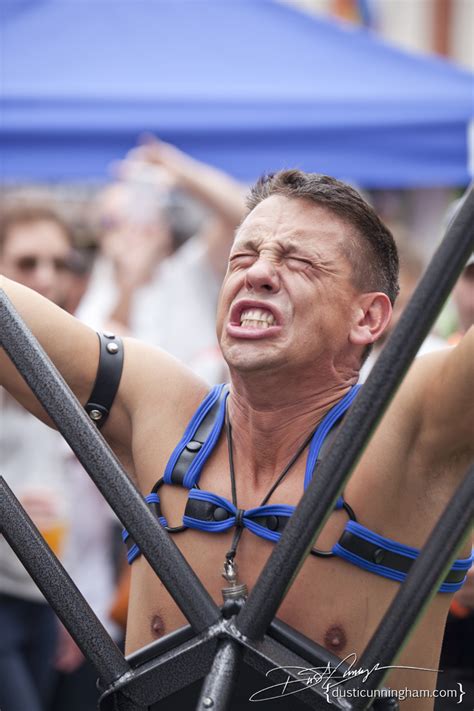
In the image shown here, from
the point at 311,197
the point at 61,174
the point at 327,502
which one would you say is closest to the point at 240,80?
the point at 61,174

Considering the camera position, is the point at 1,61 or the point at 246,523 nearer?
the point at 246,523

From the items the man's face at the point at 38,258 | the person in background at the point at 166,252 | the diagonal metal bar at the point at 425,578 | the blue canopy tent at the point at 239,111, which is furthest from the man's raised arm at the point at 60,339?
the blue canopy tent at the point at 239,111

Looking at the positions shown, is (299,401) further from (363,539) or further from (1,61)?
(1,61)

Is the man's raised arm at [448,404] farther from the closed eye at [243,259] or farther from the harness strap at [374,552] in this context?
the closed eye at [243,259]

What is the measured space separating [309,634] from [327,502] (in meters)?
0.60

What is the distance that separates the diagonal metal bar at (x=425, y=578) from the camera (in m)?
1.49

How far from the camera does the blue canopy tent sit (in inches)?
206

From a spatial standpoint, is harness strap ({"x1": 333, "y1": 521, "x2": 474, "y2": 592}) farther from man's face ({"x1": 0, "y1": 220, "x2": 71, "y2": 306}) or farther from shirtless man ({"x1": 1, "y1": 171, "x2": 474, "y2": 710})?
man's face ({"x1": 0, "y1": 220, "x2": 71, "y2": 306})

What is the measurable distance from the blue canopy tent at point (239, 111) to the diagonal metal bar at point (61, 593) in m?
3.71

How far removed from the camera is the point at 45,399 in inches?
64.9

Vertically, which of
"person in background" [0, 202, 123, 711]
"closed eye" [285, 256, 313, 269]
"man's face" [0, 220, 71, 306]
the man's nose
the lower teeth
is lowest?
"person in background" [0, 202, 123, 711]

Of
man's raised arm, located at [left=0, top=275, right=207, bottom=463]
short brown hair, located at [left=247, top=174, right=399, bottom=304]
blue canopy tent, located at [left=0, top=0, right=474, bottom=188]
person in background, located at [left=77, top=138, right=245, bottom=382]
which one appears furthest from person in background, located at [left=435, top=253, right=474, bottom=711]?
blue canopy tent, located at [left=0, top=0, right=474, bottom=188]

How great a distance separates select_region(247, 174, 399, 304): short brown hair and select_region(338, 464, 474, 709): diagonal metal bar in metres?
0.78

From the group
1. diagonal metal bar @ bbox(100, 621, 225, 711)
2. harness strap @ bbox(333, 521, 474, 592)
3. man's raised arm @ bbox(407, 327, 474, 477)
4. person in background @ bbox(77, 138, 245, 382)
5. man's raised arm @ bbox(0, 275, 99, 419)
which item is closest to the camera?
diagonal metal bar @ bbox(100, 621, 225, 711)
